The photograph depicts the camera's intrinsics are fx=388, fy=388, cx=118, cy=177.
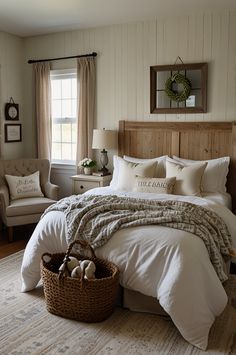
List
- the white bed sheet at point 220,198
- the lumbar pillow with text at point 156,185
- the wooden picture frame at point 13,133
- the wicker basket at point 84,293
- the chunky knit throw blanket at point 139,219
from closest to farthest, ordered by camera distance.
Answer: the wicker basket at point 84,293, the chunky knit throw blanket at point 139,219, the white bed sheet at point 220,198, the lumbar pillow with text at point 156,185, the wooden picture frame at point 13,133

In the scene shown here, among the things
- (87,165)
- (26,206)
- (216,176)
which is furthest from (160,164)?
(26,206)

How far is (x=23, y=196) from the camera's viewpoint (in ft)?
16.0

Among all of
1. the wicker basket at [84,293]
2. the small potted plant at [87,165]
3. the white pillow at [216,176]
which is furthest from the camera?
the small potted plant at [87,165]

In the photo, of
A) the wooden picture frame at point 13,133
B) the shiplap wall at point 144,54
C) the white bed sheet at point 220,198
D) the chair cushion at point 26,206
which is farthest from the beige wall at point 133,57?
the chair cushion at point 26,206

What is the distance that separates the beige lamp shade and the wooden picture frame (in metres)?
1.38

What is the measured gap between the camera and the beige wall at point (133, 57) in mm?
4395

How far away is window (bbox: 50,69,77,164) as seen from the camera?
17.8ft

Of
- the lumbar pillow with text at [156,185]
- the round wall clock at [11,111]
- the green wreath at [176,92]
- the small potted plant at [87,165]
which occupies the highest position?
the green wreath at [176,92]

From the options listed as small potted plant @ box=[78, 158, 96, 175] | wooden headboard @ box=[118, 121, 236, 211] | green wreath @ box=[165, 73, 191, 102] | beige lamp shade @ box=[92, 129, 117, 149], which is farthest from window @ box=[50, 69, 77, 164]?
green wreath @ box=[165, 73, 191, 102]

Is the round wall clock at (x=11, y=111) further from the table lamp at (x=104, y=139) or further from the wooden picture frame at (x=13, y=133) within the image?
the table lamp at (x=104, y=139)

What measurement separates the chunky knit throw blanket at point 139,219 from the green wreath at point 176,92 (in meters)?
1.79

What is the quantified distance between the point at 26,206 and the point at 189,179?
6.37 ft

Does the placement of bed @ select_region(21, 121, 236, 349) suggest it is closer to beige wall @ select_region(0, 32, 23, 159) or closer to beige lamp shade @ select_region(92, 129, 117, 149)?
beige lamp shade @ select_region(92, 129, 117, 149)

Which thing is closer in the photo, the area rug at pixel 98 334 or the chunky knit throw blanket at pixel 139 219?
the area rug at pixel 98 334
